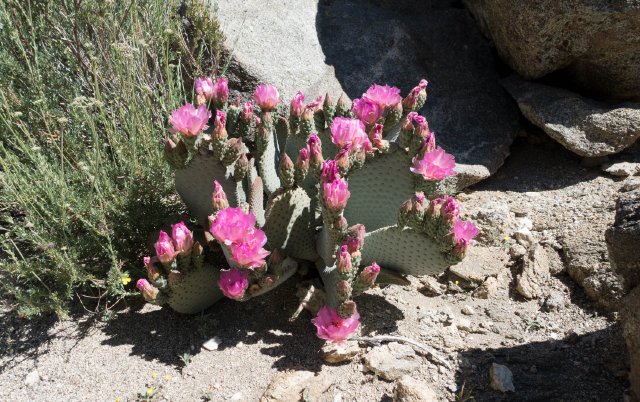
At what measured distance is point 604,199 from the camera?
3908mm

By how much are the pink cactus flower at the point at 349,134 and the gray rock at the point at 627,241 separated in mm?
1126

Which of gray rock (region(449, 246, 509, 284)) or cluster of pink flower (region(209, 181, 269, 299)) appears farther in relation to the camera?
gray rock (region(449, 246, 509, 284))

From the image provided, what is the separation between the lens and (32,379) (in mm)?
2816

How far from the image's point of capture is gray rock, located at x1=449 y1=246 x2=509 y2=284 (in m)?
3.45

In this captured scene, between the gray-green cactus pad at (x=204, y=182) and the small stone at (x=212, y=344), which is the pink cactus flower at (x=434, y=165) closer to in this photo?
the gray-green cactus pad at (x=204, y=182)

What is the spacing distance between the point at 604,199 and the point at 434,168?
1563 millimetres

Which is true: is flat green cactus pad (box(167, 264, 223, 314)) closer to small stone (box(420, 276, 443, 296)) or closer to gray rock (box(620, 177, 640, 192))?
small stone (box(420, 276, 443, 296))

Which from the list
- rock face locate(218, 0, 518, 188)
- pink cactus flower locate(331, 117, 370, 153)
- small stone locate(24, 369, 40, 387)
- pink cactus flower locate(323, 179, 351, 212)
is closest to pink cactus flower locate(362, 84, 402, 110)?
pink cactus flower locate(331, 117, 370, 153)

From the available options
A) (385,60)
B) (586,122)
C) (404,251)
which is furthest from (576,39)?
(404,251)

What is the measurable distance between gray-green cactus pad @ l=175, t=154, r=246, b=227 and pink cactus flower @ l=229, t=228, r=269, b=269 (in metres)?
0.41

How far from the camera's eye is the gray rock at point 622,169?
4.08 m

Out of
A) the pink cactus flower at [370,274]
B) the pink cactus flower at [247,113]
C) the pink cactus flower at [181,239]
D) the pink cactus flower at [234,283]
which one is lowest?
the pink cactus flower at [234,283]

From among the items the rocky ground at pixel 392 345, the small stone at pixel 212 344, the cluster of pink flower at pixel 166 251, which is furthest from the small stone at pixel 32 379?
the small stone at pixel 212 344

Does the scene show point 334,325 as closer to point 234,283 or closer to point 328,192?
point 234,283
